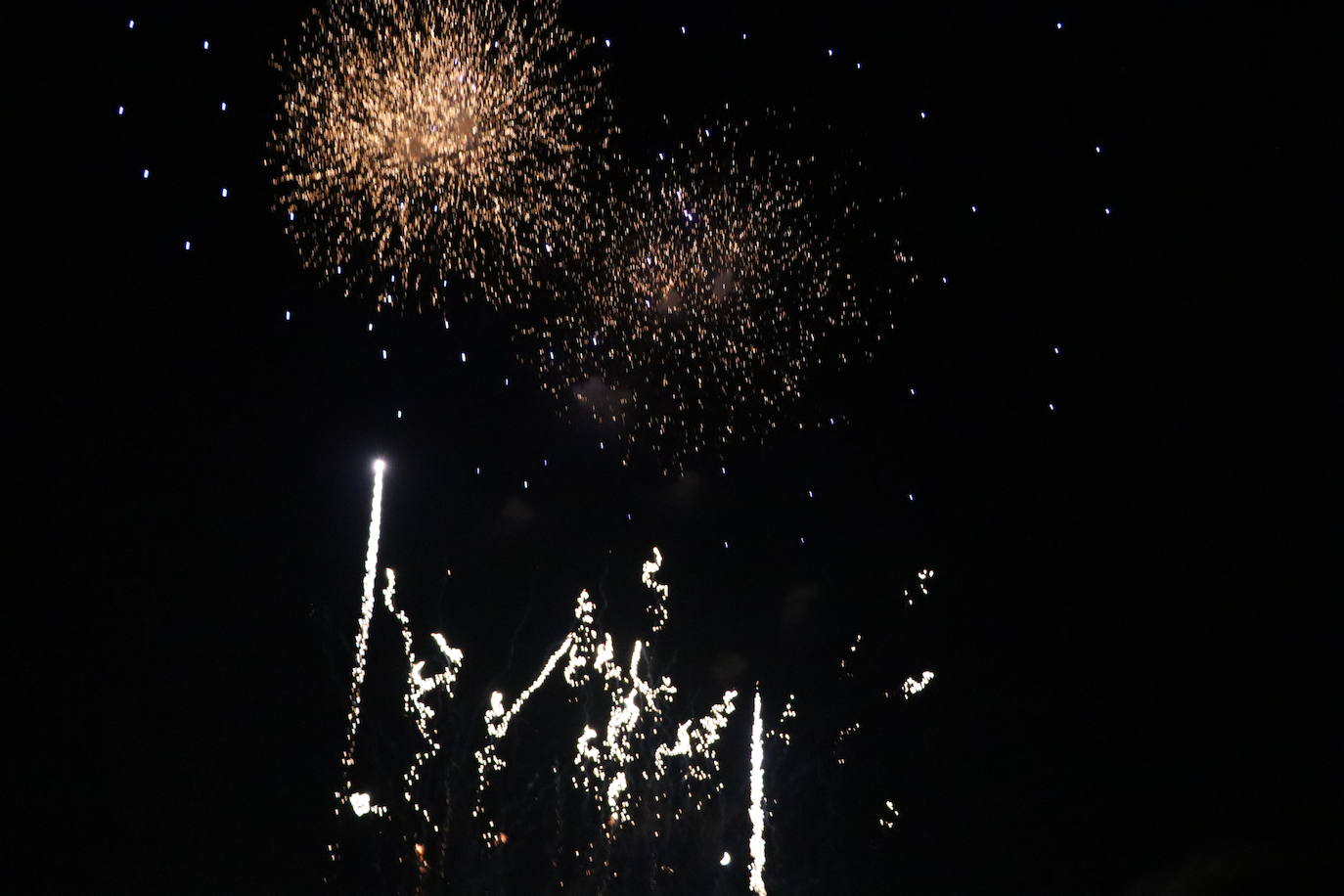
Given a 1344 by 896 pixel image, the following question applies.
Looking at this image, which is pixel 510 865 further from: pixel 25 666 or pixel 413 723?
pixel 25 666

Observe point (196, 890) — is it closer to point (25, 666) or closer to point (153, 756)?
point (153, 756)

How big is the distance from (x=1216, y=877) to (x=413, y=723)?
448 inches

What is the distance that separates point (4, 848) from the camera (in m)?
15.1

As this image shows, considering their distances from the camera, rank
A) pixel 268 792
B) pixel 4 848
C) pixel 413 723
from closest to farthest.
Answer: pixel 4 848 → pixel 268 792 → pixel 413 723

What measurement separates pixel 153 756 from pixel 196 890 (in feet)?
5.77

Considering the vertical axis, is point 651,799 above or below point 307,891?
above

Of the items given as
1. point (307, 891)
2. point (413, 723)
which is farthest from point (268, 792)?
point (413, 723)

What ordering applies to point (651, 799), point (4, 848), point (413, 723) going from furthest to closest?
point (651, 799)
point (413, 723)
point (4, 848)

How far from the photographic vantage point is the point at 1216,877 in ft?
57.5

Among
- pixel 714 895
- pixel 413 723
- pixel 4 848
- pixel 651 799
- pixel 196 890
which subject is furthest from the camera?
pixel 714 895

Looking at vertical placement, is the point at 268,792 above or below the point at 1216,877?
above

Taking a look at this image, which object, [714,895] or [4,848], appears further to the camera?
[714,895]

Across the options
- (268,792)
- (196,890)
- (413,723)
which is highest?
(413,723)

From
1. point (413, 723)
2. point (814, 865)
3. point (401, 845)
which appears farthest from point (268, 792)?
point (814, 865)
